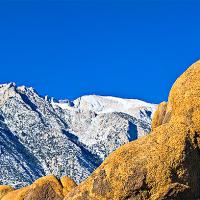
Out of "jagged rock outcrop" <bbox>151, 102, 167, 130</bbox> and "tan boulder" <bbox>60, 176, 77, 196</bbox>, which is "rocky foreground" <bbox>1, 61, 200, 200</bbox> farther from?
"tan boulder" <bbox>60, 176, 77, 196</bbox>

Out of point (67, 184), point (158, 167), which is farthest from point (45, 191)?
point (158, 167)

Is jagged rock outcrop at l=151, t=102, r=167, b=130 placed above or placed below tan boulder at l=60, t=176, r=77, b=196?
below

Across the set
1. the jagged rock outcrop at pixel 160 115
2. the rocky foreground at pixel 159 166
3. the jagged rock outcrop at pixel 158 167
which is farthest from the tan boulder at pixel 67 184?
the jagged rock outcrop at pixel 158 167

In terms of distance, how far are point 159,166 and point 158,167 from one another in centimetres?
6

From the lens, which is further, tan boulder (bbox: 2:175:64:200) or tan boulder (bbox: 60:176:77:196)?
tan boulder (bbox: 60:176:77:196)

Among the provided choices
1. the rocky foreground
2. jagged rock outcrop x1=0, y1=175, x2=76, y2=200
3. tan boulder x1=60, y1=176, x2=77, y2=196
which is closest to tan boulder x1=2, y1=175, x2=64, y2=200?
jagged rock outcrop x1=0, y1=175, x2=76, y2=200

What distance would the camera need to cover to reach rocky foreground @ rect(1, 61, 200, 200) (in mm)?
24203

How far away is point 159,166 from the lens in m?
24.2

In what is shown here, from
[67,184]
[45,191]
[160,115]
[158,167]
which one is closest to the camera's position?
[158,167]

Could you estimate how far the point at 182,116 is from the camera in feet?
86.1

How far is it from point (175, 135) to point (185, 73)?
13.3 feet

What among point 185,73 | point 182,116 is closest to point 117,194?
point 182,116

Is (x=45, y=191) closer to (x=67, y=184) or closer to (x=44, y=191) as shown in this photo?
(x=44, y=191)

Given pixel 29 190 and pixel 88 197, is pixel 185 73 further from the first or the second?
pixel 29 190
